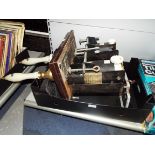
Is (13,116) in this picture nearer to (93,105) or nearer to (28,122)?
(28,122)

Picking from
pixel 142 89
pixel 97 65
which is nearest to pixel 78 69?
pixel 97 65

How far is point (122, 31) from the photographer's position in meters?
1.26

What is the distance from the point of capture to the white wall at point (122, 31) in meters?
1.21

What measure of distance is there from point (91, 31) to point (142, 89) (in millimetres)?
513

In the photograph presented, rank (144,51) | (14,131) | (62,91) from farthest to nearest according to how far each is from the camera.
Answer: (144,51) < (14,131) < (62,91)

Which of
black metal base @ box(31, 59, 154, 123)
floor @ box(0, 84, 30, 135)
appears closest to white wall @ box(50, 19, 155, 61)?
black metal base @ box(31, 59, 154, 123)

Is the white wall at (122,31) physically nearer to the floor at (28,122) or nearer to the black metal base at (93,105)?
the black metal base at (93,105)

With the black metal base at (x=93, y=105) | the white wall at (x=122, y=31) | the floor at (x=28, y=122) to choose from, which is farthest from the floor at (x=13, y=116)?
the white wall at (x=122, y=31)

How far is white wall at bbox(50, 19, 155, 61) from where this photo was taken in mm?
1206

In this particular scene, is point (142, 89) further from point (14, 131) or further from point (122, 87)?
point (14, 131)

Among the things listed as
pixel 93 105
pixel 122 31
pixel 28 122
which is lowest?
pixel 28 122

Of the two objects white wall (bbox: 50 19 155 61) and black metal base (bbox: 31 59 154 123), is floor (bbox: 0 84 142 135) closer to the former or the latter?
black metal base (bbox: 31 59 154 123)

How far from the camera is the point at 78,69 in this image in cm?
103

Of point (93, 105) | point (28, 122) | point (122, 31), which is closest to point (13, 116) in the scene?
point (28, 122)
